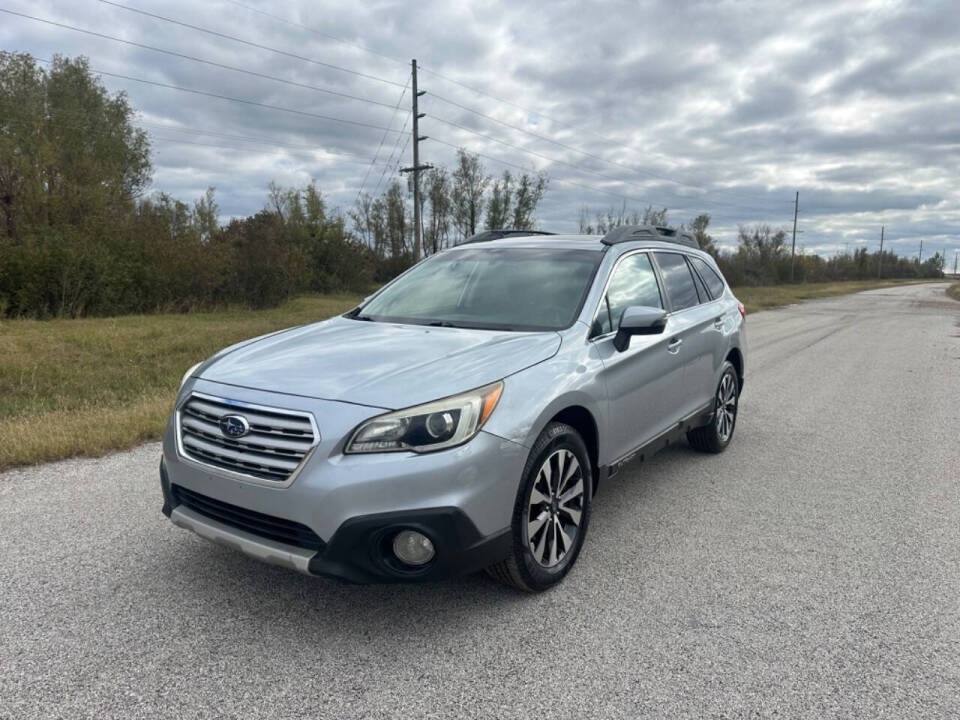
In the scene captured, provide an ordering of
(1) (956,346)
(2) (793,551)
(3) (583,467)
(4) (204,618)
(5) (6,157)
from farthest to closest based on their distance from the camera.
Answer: (5) (6,157), (1) (956,346), (2) (793,551), (3) (583,467), (4) (204,618)

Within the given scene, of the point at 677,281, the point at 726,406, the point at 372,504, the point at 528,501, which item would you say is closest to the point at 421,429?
the point at 372,504

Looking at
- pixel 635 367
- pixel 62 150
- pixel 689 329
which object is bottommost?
pixel 635 367

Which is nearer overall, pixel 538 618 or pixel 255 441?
pixel 255 441

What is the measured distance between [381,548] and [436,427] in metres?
0.53

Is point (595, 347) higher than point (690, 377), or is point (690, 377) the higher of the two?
point (595, 347)

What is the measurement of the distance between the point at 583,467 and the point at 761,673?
1.20 m

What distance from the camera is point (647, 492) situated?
4695 millimetres

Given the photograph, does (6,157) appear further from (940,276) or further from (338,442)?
(940,276)

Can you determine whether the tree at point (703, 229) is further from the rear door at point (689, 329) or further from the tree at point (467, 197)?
the rear door at point (689, 329)

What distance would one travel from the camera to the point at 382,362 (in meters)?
3.07

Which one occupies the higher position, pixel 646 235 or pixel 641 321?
pixel 646 235

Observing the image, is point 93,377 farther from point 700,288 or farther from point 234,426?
point 700,288

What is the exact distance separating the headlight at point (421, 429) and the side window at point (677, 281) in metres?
2.57

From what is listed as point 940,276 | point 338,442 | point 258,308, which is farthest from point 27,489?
point 940,276
